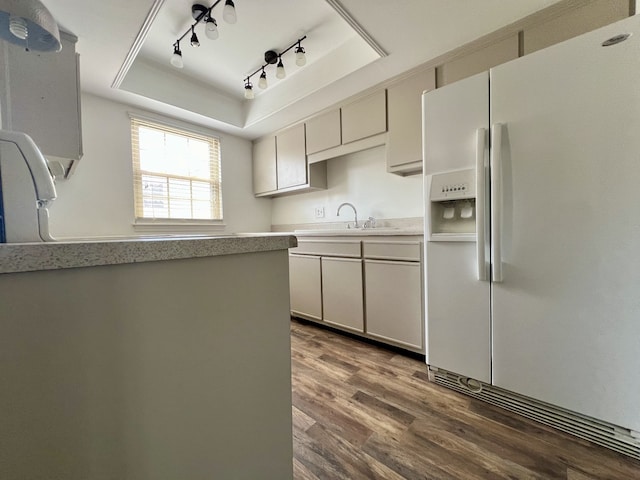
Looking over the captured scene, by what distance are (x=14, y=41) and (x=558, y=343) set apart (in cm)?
238

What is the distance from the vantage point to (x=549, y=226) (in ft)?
4.06

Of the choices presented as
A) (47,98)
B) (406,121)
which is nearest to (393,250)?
(406,121)

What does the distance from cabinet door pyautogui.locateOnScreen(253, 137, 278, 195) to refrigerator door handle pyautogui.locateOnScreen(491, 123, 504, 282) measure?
8.15ft

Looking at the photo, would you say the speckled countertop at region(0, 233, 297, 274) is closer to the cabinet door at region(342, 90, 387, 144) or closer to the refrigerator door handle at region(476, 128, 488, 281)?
the refrigerator door handle at region(476, 128, 488, 281)

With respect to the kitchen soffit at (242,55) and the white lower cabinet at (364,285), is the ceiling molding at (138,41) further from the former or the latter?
the white lower cabinet at (364,285)

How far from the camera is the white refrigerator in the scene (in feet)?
3.58

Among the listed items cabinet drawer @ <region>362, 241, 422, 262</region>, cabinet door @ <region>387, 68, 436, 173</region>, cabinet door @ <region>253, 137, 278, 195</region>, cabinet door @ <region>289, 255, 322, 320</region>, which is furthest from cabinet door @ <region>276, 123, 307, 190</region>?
cabinet drawer @ <region>362, 241, 422, 262</region>

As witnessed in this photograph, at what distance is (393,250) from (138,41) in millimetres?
2320

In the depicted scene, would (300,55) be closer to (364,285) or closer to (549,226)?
(364,285)

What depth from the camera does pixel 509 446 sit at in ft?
3.83

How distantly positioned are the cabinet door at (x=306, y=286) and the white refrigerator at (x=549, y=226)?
127cm

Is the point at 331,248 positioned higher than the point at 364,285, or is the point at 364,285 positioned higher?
the point at 331,248

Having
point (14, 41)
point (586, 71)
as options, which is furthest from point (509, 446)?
point (14, 41)

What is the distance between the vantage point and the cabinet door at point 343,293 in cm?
227
